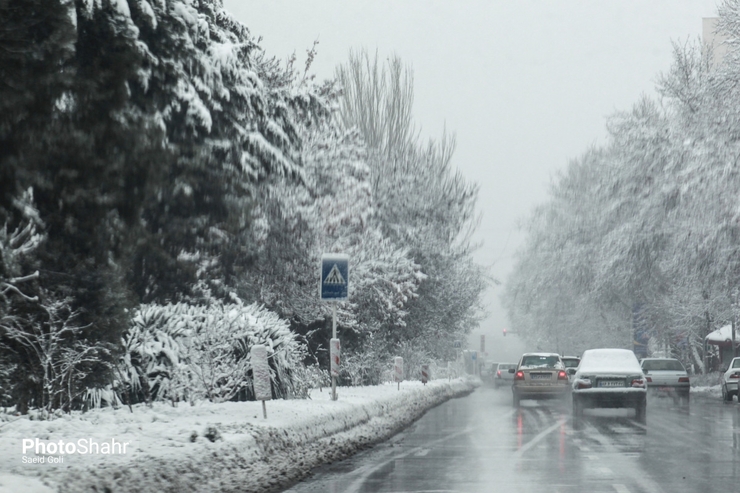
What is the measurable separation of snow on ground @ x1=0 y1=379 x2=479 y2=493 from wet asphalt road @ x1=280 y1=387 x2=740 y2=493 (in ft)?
1.38

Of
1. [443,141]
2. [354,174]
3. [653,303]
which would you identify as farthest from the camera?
[653,303]

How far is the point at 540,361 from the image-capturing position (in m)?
34.0

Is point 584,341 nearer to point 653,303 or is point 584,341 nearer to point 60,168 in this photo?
point 653,303

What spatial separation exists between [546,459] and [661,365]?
26529 mm

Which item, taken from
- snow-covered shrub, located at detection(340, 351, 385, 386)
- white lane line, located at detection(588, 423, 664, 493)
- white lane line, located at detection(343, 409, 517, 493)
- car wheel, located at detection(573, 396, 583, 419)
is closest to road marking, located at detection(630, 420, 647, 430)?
car wheel, located at detection(573, 396, 583, 419)

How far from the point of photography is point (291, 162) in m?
19.5

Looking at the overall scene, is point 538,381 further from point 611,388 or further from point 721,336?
point 721,336

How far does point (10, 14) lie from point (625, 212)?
37.5 m

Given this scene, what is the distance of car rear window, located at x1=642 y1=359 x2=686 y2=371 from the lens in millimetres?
39188

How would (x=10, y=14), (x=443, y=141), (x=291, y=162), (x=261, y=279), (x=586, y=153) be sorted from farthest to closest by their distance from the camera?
1. (x=586, y=153)
2. (x=443, y=141)
3. (x=261, y=279)
4. (x=291, y=162)
5. (x=10, y=14)

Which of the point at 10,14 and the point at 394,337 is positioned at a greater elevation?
the point at 10,14

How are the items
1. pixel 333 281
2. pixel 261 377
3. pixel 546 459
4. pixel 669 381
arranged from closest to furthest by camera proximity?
pixel 546 459 < pixel 261 377 < pixel 333 281 < pixel 669 381

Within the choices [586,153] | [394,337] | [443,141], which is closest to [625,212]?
[443,141]

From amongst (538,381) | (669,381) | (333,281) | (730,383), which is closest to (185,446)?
(333,281)
